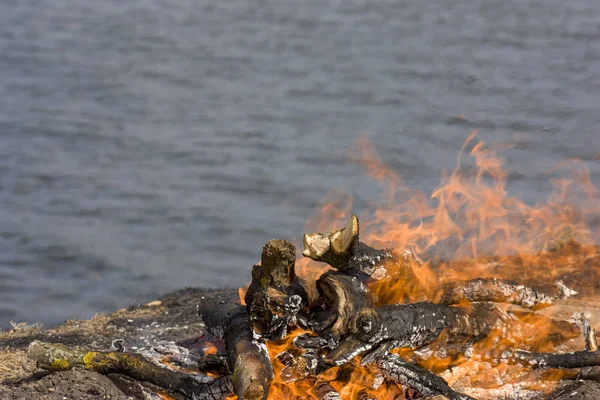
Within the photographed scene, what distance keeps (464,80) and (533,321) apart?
5478 millimetres

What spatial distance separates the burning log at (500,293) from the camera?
12.6 ft

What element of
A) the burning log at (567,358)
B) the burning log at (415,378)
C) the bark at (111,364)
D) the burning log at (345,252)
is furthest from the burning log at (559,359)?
the bark at (111,364)

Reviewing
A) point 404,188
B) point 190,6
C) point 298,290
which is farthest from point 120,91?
point 298,290

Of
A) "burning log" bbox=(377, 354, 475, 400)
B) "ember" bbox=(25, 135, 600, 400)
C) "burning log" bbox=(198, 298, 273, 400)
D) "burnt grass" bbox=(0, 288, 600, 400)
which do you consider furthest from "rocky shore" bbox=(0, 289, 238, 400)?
"burning log" bbox=(377, 354, 475, 400)

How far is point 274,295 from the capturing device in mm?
3174

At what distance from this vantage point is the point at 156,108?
9.42 m

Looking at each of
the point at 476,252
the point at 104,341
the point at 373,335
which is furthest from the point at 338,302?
the point at 476,252

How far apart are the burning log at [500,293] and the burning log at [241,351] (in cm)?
106

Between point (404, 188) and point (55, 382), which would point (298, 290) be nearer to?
point (55, 382)

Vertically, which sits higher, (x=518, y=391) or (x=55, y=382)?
(x=55, y=382)

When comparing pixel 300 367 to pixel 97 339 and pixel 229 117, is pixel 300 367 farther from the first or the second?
pixel 229 117

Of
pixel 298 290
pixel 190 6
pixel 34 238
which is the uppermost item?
pixel 190 6

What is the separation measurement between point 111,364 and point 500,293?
78.8 inches

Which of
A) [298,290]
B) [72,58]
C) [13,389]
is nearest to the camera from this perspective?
[13,389]
